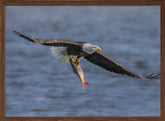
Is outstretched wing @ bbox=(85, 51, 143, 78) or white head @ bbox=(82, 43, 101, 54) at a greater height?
white head @ bbox=(82, 43, 101, 54)

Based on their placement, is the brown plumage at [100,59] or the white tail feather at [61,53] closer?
the brown plumage at [100,59]

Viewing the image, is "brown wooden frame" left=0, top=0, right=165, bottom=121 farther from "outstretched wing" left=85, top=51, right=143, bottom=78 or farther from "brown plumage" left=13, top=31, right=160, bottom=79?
"outstretched wing" left=85, top=51, right=143, bottom=78

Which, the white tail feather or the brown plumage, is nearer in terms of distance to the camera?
the brown plumage

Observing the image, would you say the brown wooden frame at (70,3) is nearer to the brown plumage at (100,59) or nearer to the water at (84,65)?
the brown plumage at (100,59)

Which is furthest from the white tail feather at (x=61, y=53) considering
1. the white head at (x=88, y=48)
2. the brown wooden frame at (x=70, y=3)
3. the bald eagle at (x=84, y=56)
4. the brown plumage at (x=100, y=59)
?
the brown wooden frame at (x=70, y=3)

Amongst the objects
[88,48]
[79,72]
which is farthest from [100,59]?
[79,72]

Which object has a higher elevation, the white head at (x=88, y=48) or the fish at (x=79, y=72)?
the white head at (x=88, y=48)

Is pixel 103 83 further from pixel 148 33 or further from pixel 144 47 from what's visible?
pixel 148 33

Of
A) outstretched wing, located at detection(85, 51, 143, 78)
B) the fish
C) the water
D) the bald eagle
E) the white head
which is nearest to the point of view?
Result: the fish

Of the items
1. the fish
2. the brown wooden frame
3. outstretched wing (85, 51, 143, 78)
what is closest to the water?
outstretched wing (85, 51, 143, 78)

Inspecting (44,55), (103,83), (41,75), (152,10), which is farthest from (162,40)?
(152,10)
